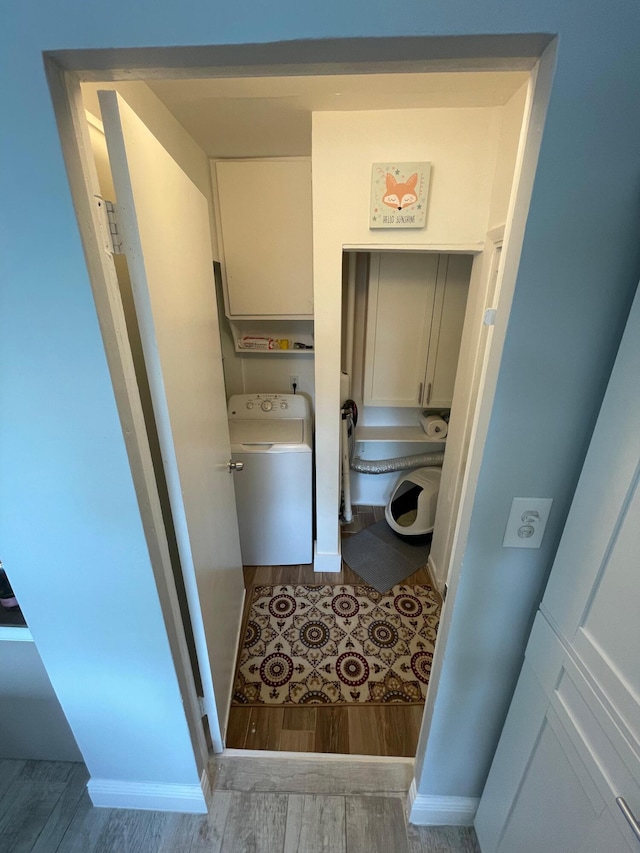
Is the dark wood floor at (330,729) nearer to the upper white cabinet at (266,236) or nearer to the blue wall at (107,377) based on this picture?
the blue wall at (107,377)

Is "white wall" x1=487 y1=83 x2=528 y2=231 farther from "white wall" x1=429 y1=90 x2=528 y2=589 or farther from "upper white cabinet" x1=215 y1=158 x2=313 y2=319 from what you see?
"upper white cabinet" x1=215 y1=158 x2=313 y2=319

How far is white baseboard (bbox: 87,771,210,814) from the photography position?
1.15 m

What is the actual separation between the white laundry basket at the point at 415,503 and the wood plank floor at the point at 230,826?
140 centimetres

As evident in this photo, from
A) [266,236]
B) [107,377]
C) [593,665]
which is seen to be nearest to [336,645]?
[593,665]

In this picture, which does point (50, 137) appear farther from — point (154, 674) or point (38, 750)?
point (38, 750)

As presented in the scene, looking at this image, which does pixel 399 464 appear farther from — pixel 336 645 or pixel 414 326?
pixel 336 645

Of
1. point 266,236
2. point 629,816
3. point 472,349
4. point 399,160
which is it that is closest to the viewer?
point 629,816

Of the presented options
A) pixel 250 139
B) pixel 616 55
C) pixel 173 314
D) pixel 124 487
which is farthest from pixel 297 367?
pixel 616 55

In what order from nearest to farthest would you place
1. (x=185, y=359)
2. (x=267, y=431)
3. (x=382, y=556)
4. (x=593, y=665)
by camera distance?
1. (x=593, y=665)
2. (x=185, y=359)
3. (x=267, y=431)
4. (x=382, y=556)

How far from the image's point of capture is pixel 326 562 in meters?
2.19

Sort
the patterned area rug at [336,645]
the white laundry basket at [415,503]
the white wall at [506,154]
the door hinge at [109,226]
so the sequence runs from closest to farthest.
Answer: the door hinge at [109,226] < the white wall at [506,154] < the patterned area rug at [336,645] < the white laundry basket at [415,503]

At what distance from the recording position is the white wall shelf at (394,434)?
250 cm

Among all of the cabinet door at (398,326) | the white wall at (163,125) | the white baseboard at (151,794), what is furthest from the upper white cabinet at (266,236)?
the white baseboard at (151,794)

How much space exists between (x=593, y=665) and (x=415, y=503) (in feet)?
6.28
